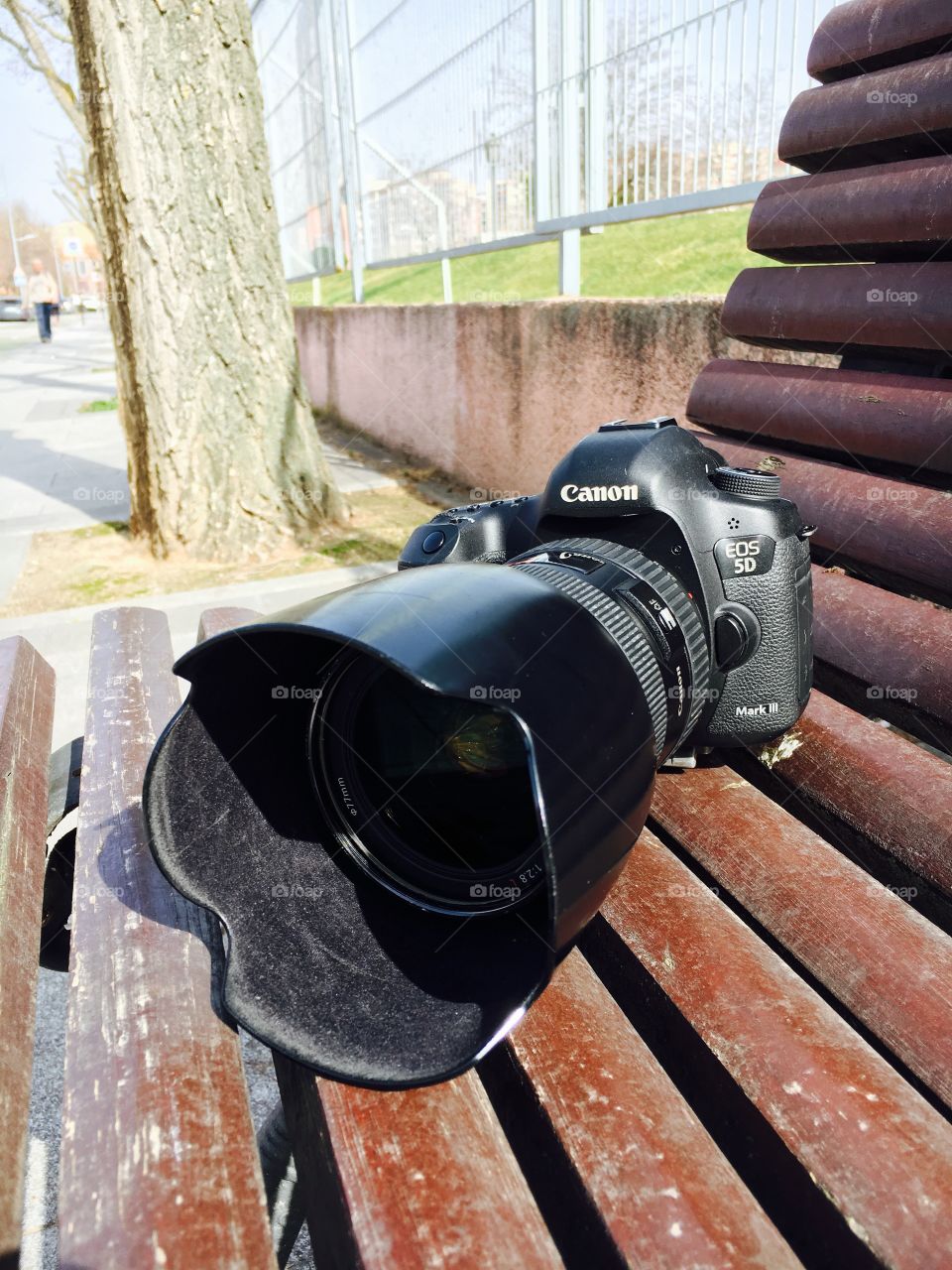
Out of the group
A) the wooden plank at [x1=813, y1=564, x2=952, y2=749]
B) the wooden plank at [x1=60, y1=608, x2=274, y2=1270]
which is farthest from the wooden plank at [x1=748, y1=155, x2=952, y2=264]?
the wooden plank at [x1=60, y1=608, x2=274, y2=1270]

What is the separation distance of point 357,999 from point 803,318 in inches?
70.8

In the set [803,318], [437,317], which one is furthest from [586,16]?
[803,318]

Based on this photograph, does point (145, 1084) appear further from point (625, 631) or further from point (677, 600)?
point (677, 600)

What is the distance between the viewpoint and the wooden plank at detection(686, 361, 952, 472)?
1.77 metres

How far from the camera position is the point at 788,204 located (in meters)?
2.24

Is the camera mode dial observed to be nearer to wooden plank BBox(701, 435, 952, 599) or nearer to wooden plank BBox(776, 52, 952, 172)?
wooden plank BBox(701, 435, 952, 599)

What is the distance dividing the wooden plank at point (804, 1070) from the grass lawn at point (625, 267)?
386 cm

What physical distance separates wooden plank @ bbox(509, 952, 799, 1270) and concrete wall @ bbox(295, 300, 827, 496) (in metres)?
2.29

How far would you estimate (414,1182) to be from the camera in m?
0.77

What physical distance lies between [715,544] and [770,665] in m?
0.19

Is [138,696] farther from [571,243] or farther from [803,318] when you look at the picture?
[571,243]

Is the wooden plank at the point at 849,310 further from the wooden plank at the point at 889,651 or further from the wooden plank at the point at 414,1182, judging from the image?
the wooden plank at the point at 414,1182

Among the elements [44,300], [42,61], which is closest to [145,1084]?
[42,61]

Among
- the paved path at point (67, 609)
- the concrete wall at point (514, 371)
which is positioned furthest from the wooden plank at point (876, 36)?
the paved path at point (67, 609)
